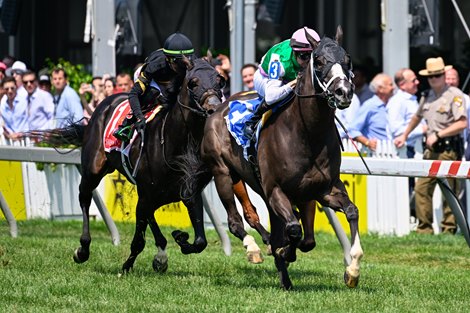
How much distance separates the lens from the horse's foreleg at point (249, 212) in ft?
33.6

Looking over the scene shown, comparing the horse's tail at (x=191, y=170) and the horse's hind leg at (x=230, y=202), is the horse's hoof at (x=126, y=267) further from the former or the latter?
the horse's hind leg at (x=230, y=202)

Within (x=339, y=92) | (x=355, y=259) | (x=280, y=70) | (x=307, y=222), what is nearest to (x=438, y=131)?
(x=307, y=222)

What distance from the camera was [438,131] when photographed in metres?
14.1

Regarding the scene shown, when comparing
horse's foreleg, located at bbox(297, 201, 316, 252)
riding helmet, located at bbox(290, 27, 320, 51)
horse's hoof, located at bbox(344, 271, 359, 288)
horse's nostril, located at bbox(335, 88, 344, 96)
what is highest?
riding helmet, located at bbox(290, 27, 320, 51)

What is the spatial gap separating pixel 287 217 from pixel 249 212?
1.49m

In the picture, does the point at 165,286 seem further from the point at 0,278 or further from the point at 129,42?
the point at 129,42

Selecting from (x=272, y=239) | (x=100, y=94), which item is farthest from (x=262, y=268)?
(x=100, y=94)

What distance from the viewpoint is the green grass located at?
8594mm

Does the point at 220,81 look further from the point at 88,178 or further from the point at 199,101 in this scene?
the point at 88,178

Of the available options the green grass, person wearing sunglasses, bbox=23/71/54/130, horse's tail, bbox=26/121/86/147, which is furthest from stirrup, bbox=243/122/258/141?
person wearing sunglasses, bbox=23/71/54/130

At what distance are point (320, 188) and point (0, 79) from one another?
1055 centimetres

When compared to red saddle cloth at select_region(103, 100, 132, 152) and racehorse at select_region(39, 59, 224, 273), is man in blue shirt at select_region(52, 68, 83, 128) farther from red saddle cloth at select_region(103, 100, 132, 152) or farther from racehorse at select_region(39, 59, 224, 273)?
racehorse at select_region(39, 59, 224, 273)

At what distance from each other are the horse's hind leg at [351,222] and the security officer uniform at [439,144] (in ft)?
16.9

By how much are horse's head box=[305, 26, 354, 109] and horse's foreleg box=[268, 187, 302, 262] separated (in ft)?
2.96
